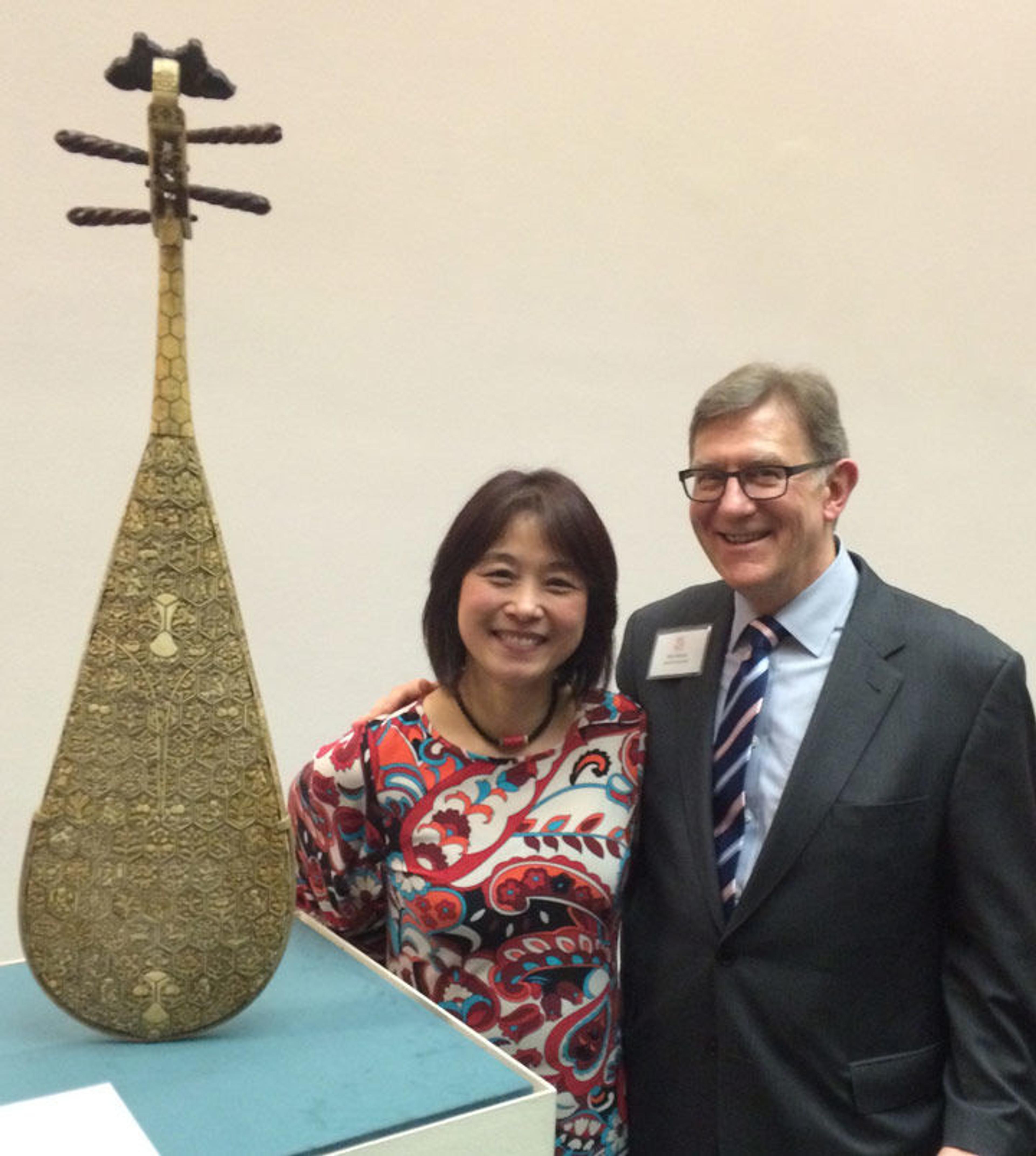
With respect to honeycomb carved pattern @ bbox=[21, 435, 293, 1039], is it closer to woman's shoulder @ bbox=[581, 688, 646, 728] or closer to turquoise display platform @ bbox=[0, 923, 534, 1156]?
turquoise display platform @ bbox=[0, 923, 534, 1156]

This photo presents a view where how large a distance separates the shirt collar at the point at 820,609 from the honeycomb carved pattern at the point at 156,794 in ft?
2.11

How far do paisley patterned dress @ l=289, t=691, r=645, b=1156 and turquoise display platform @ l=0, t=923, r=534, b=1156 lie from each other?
0.11 meters

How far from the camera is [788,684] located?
134cm

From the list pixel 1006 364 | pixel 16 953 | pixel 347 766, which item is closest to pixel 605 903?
pixel 347 766

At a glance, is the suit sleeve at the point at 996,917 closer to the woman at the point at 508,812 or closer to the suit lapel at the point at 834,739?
the suit lapel at the point at 834,739

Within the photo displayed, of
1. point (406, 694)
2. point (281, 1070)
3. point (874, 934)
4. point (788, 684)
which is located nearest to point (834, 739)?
point (788, 684)

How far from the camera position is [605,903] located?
3.92 feet

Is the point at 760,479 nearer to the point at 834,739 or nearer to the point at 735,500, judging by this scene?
the point at 735,500

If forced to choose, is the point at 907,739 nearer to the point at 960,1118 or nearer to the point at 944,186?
the point at 960,1118

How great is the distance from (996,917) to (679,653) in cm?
45

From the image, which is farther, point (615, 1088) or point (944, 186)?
point (944, 186)

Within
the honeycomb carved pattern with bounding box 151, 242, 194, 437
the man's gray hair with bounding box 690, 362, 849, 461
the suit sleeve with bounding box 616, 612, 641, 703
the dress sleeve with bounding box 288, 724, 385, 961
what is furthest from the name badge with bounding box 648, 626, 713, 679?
the honeycomb carved pattern with bounding box 151, 242, 194, 437

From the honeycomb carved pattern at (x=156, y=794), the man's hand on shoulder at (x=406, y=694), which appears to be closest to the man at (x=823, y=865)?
→ the man's hand on shoulder at (x=406, y=694)

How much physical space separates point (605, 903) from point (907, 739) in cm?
37
